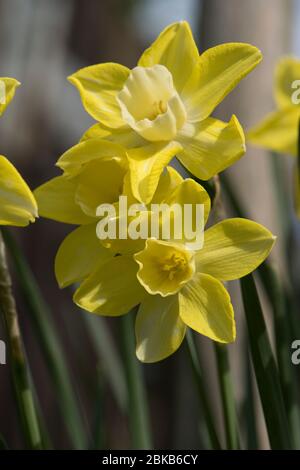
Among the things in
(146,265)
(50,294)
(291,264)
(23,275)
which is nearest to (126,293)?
(146,265)

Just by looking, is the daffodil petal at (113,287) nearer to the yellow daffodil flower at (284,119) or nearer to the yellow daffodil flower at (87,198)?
the yellow daffodil flower at (87,198)

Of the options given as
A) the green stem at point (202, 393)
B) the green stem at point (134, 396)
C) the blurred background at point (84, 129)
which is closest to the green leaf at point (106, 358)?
the blurred background at point (84, 129)

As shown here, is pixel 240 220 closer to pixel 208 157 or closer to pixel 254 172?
pixel 208 157

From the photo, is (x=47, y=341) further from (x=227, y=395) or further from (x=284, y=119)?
(x=284, y=119)

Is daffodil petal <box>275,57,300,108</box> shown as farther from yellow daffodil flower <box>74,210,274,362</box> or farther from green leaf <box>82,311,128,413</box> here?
green leaf <box>82,311,128,413</box>

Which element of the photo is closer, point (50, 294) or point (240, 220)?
point (240, 220)
